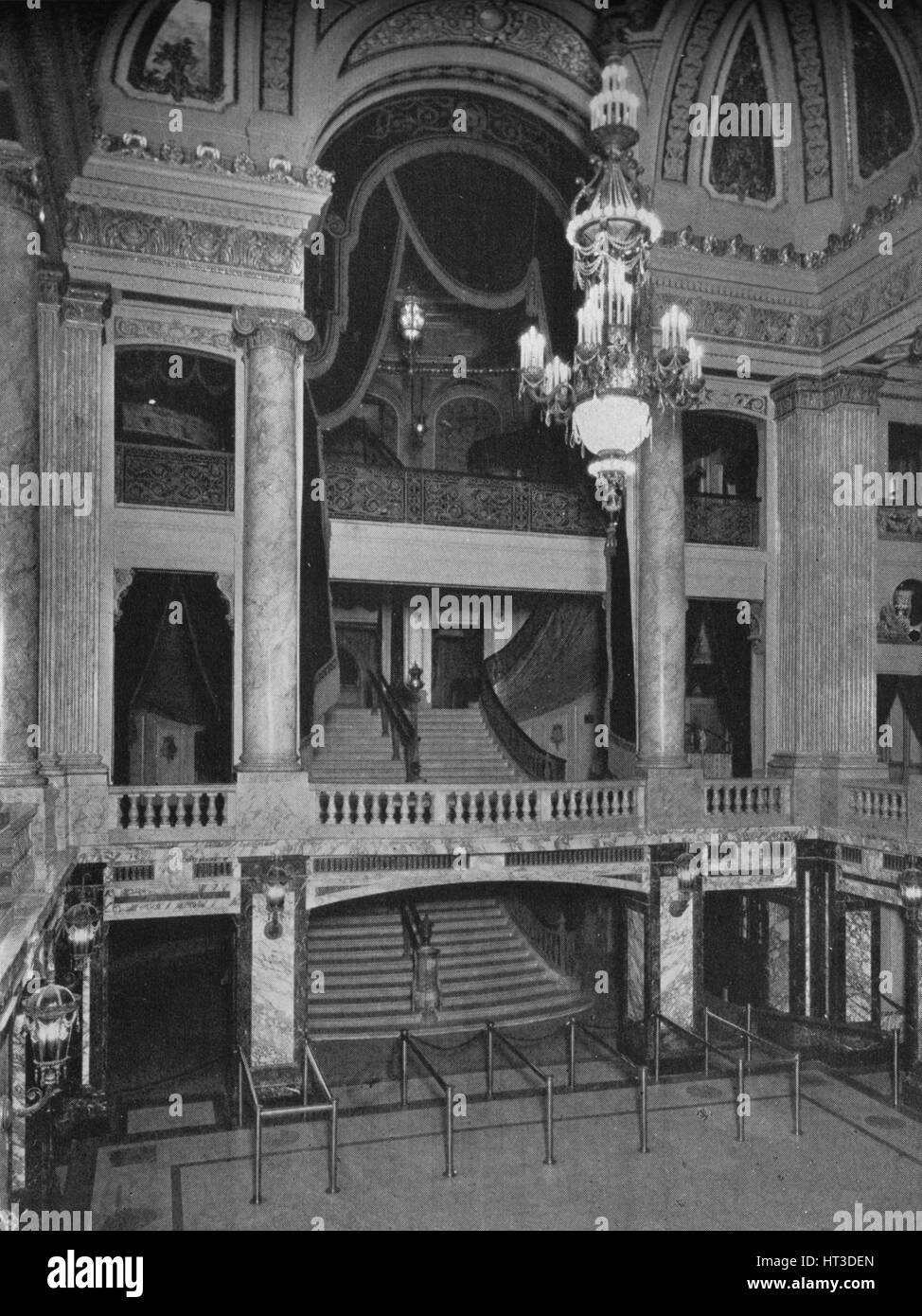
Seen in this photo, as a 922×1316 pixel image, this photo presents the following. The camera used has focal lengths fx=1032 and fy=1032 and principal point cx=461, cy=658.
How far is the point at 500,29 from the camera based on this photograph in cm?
1097

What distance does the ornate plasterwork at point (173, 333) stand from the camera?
402 inches

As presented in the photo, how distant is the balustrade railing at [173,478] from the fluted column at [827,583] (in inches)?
259

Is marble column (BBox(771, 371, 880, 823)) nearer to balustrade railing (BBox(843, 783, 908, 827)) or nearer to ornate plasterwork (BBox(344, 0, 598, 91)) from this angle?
balustrade railing (BBox(843, 783, 908, 827))

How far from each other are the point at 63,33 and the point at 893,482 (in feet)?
33.4

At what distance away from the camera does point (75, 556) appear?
984cm

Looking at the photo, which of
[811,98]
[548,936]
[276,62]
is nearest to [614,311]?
[276,62]

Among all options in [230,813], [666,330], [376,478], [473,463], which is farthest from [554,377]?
[473,463]

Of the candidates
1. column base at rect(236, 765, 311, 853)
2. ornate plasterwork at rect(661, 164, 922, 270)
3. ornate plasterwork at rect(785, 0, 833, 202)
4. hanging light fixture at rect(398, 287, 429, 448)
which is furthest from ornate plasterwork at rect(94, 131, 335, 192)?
column base at rect(236, 765, 311, 853)

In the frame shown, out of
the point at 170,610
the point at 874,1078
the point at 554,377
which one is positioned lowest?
the point at 874,1078

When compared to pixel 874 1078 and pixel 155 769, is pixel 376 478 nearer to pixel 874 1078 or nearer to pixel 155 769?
pixel 155 769

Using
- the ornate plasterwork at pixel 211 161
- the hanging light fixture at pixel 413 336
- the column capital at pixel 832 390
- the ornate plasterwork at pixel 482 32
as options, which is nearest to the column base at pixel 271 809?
→ the ornate plasterwork at pixel 211 161

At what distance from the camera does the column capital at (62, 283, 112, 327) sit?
382 inches

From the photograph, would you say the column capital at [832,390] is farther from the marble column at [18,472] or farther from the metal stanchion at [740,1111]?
the marble column at [18,472]

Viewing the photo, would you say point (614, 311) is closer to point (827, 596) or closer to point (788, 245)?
point (827, 596)
